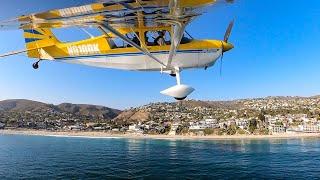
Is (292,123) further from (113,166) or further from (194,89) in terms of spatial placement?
(194,89)

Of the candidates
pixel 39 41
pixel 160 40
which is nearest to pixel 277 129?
pixel 160 40

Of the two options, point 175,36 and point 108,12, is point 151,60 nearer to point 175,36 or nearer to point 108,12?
point 175,36

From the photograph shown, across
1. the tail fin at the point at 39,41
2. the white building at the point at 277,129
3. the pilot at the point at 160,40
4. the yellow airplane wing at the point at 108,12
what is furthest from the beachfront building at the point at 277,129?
the yellow airplane wing at the point at 108,12

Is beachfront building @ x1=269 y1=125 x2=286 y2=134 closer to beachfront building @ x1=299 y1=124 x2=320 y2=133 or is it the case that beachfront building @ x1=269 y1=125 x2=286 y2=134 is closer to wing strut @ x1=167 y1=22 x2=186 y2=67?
beachfront building @ x1=299 y1=124 x2=320 y2=133

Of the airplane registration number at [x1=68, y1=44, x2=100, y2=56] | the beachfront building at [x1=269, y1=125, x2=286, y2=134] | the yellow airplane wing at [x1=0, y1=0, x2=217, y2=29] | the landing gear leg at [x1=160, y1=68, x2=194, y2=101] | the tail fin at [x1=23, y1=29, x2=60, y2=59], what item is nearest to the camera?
the yellow airplane wing at [x1=0, y1=0, x2=217, y2=29]

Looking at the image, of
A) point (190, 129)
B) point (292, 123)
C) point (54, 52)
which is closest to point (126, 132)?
point (190, 129)

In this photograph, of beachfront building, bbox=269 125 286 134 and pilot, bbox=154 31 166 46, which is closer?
pilot, bbox=154 31 166 46

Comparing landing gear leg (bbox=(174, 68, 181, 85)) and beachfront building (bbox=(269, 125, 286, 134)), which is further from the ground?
landing gear leg (bbox=(174, 68, 181, 85))

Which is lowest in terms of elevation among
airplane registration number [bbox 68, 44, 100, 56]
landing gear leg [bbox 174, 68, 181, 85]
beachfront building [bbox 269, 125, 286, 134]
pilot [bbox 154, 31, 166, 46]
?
beachfront building [bbox 269, 125, 286, 134]

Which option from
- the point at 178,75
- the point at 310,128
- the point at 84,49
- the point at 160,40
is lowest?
the point at 310,128

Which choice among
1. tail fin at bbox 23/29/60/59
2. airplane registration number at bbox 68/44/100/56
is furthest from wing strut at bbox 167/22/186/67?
tail fin at bbox 23/29/60/59
